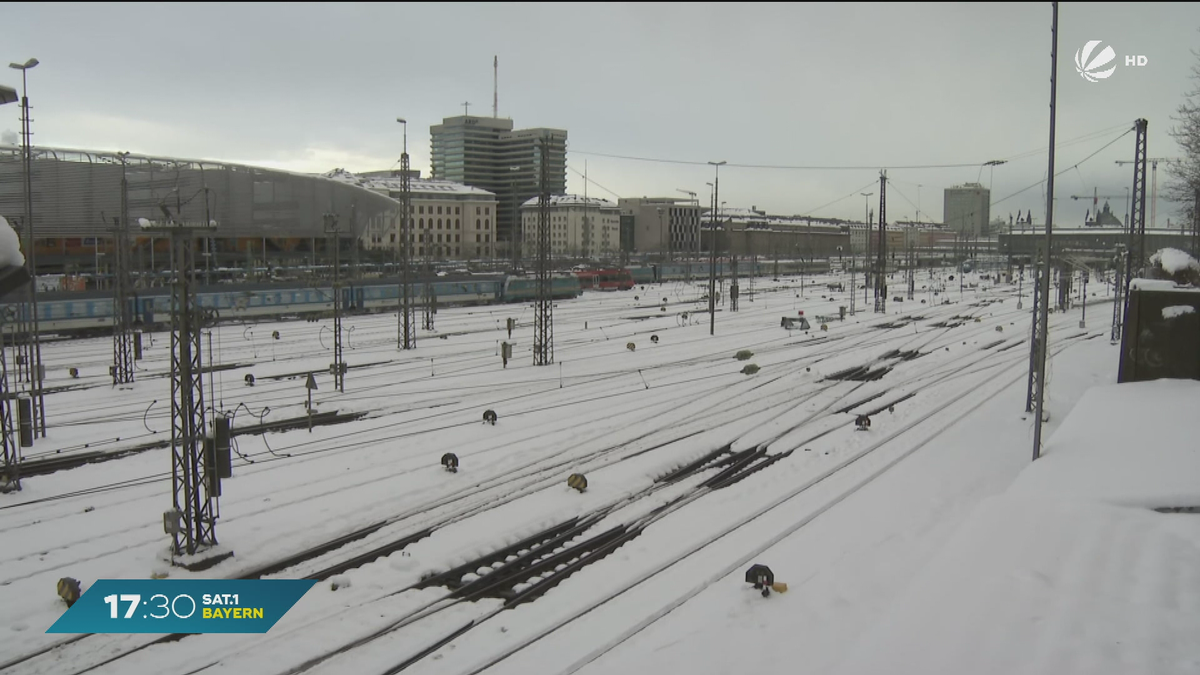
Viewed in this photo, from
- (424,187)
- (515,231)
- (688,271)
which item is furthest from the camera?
(424,187)

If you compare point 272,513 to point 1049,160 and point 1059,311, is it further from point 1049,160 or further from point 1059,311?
point 1059,311

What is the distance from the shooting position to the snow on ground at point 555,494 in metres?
9.12

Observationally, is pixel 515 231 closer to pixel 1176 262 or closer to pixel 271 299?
pixel 271 299

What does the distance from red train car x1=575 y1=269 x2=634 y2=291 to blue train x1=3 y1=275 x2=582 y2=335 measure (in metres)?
7.34

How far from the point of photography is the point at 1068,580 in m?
9.14

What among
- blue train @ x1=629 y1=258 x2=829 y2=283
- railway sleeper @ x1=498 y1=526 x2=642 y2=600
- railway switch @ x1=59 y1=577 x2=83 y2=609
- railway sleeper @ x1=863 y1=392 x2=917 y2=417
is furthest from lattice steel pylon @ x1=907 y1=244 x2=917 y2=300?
railway switch @ x1=59 y1=577 x2=83 y2=609

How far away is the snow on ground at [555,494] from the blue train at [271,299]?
20.1 ft

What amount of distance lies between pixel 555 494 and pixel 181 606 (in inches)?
239

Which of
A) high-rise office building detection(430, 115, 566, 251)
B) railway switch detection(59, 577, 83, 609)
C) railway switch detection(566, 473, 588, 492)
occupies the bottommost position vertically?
railway switch detection(59, 577, 83, 609)

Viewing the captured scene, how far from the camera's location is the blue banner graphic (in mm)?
9453

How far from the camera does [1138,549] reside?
385 inches

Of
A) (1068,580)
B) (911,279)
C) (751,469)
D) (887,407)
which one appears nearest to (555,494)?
(751,469)

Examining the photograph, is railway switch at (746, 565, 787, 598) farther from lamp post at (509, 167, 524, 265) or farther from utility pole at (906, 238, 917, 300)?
utility pole at (906, 238, 917, 300)

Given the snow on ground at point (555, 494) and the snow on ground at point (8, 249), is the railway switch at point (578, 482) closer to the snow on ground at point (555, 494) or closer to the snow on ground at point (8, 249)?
the snow on ground at point (555, 494)
